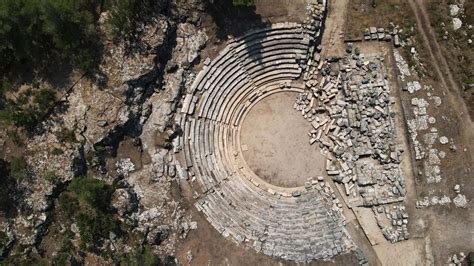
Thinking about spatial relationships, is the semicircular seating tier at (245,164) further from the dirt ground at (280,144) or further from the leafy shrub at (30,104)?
the leafy shrub at (30,104)

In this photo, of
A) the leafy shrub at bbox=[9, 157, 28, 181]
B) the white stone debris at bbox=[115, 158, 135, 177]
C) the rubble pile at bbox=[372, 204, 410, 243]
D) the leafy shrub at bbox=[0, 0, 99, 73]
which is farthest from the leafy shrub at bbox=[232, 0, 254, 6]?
the rubble pile at bbox=[372, 204, 410, 243]

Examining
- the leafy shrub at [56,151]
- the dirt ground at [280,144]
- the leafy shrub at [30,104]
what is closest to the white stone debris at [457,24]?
the dirt ground at [280,144]

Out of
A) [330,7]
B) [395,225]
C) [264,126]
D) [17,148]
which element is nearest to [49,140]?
[17,148]

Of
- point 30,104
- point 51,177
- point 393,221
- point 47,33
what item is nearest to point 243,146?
point 393,221

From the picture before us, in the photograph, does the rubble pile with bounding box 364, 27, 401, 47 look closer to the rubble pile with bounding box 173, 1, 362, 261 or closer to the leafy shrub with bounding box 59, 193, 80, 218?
the rubble pile with bounding box 173, 1, 362, 261

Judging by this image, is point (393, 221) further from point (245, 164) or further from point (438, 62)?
point (438, 62)
